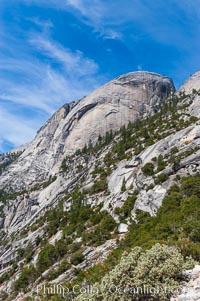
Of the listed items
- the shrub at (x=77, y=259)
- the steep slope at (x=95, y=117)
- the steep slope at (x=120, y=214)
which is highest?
the steep slope at (x=95, y=117)

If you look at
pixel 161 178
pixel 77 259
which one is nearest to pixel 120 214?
pixel 161 178

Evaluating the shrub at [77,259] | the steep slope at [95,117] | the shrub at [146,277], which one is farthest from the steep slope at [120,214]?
the steep slope at [95,117]

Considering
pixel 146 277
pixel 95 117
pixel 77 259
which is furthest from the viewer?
pixel 95 117

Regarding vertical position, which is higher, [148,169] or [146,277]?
[148,169]

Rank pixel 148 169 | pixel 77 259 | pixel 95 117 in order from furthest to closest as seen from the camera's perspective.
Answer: pixel 95 117 → pixel 148 169 → pixel 77 259

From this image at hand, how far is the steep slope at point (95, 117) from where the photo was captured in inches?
5384

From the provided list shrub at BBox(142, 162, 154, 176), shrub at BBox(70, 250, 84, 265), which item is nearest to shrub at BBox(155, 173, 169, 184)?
shrub at BBox(142, 162, 154, 176)

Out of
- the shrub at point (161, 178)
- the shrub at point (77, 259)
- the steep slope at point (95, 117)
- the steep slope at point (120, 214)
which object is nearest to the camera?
the steep slope at point (120, 214)

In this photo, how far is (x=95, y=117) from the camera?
454 ft

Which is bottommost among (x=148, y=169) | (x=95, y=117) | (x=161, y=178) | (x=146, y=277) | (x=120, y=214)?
(x=146, y=277)

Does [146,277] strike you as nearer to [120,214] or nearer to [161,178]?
[161,178]

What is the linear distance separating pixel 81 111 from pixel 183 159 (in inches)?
3815

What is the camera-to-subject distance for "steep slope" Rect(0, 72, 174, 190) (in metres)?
137

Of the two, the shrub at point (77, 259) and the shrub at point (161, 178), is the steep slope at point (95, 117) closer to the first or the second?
the shrub at point (161, 178)
